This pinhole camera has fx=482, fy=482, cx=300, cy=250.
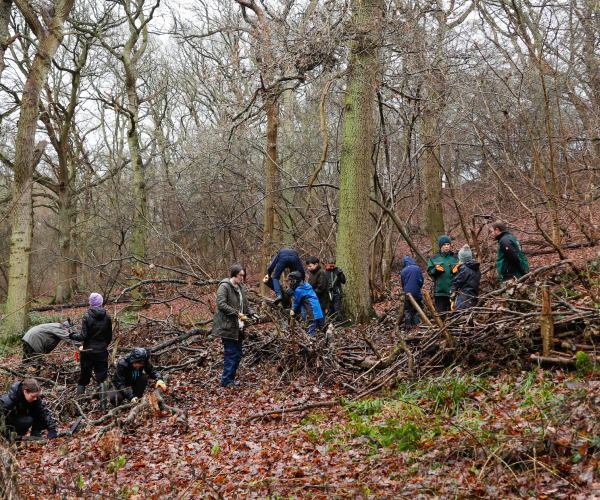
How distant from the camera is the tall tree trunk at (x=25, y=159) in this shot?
11016 millimetres

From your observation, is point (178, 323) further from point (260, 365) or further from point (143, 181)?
point (143, 181)

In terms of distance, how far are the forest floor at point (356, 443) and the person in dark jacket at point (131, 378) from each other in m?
0.43

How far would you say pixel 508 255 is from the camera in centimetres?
714

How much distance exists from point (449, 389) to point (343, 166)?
5.77m

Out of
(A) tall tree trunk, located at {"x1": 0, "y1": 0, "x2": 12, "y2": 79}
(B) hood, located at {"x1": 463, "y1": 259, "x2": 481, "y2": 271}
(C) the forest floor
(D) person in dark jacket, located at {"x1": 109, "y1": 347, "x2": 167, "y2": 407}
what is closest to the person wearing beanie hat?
(B) hood, located at {"x1": 463, "y1": 259, "x2": 481, "y2": 271}

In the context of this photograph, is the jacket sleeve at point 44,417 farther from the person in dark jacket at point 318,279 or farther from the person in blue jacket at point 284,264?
the person in dark jacket at point 318,279

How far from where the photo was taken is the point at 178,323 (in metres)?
9.61

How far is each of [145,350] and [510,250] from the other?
5.49 metres

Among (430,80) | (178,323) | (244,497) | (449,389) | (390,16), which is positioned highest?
(390,16)

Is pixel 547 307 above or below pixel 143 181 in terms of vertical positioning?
below

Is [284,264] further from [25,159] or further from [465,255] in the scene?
[25,159]

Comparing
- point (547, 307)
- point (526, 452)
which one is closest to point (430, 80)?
point (547, 307)

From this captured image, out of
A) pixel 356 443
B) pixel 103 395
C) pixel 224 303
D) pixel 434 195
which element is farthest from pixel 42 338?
pixel 434 195

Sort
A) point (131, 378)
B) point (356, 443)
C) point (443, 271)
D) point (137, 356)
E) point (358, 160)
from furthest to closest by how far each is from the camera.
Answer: point (358, 160) < point (443, 271) < point (131, 378) < point (137, 356) < point (356, 443)
